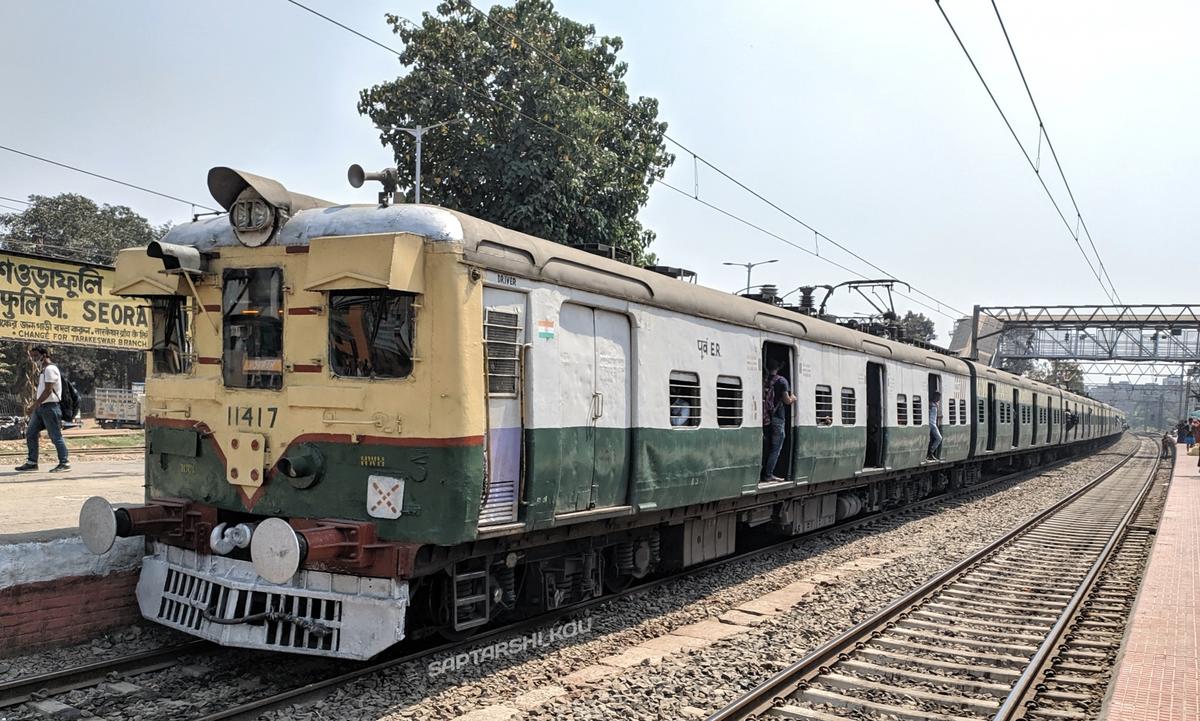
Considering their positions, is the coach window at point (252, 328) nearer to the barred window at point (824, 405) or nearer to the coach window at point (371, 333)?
the coach window at point (371, 333)

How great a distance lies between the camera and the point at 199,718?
212 inches

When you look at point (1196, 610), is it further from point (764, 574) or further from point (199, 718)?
point (199, 718)

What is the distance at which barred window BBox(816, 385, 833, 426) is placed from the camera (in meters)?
12.2

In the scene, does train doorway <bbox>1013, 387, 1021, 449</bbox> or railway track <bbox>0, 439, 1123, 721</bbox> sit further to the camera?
train doorway <bbox>1013, 387, 1021, 449</bbox>

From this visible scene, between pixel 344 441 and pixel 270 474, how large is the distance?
687 mm

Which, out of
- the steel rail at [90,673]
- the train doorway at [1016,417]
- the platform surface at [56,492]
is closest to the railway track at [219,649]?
the steel rail at [90,673]

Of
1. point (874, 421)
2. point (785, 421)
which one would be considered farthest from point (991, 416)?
point (785, 421)

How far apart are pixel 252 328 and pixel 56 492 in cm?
509

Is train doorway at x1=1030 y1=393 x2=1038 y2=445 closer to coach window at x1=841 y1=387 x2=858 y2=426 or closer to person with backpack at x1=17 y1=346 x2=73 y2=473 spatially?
coach window at x1=841 y1=387 x2=858 y2=426

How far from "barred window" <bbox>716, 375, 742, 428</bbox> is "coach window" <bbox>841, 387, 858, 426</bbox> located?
3.49 metres

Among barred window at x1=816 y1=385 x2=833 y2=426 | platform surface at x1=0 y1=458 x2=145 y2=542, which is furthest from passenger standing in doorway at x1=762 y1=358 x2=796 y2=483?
platform surface at x1=0 y1=458 x2=145 y2=542

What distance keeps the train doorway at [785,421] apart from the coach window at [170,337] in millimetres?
6599

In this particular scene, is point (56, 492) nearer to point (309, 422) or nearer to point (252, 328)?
point (252, 328)

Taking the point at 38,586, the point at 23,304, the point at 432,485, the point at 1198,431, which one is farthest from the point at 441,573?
the point at 1198,431
